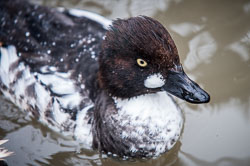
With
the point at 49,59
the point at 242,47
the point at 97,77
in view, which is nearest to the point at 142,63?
the point at 97,77

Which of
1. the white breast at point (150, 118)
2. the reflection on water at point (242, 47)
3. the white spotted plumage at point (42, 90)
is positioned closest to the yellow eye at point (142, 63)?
the white breast at point (150, 118)

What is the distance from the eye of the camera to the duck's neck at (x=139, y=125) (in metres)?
3.23

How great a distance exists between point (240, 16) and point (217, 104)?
1.36 meters

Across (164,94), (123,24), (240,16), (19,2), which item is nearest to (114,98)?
(164,94)

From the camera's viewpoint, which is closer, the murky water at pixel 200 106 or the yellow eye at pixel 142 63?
the yellow eye at pixel 142 63

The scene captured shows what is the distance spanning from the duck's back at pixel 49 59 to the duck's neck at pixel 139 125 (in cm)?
27

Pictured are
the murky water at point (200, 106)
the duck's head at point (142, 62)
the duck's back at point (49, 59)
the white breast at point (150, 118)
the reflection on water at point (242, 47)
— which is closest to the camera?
the duck's head at point (142, 62)

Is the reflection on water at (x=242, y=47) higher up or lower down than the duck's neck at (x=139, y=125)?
higher up

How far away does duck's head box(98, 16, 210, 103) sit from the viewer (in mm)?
2791

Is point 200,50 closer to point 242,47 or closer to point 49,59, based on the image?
point 242,47

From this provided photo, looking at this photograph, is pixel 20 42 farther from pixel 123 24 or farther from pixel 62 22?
pixel 123 24

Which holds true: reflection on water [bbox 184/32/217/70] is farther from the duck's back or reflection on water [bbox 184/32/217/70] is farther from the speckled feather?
the duck's back

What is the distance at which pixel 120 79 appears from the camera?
3.06 meters

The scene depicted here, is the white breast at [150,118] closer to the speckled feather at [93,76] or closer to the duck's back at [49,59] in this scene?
the speckled feather at [93,76]
